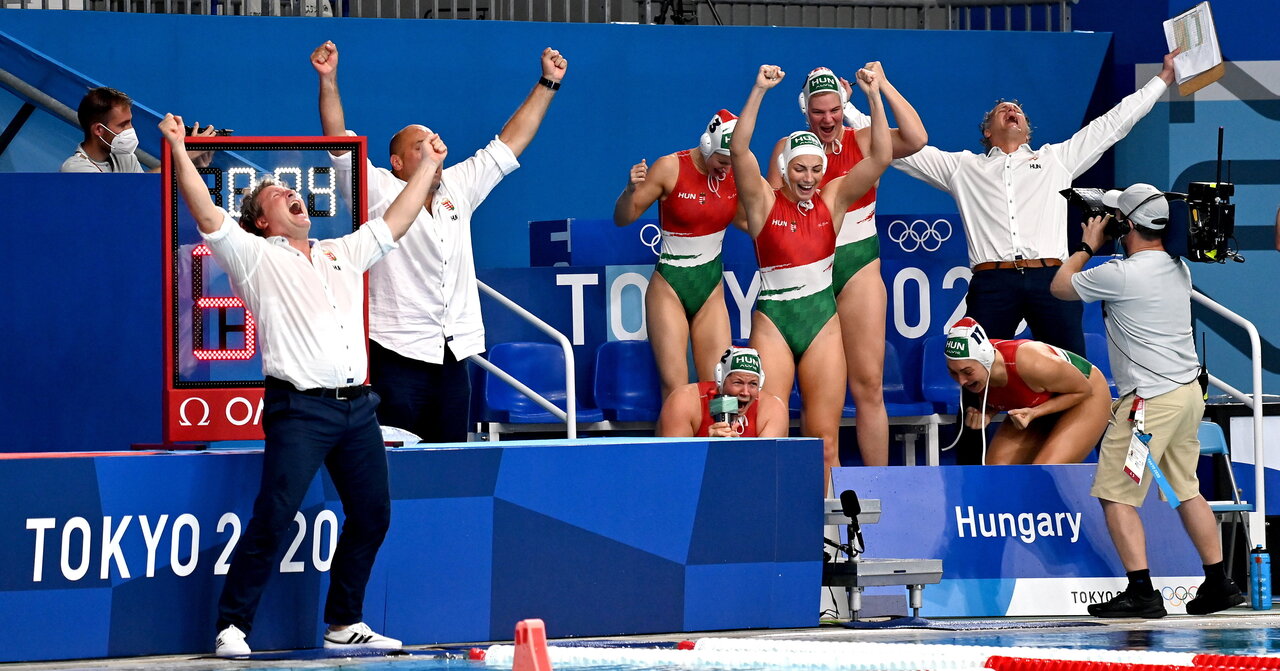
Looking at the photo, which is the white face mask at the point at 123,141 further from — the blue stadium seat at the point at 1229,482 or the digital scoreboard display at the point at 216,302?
the blue stadium seat at the point at 1229,482

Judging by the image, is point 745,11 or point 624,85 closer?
point 624,85

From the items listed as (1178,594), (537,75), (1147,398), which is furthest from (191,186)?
(537,75)

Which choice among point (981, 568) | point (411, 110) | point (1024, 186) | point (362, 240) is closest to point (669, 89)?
point (411, 110)

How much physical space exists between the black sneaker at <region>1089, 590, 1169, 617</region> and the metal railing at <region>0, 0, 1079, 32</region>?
19.4 feet

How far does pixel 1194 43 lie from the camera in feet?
29.2

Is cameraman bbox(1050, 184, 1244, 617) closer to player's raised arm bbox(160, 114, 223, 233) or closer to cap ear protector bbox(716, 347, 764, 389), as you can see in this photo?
cap ear protector bbox(716, 347, 764, 389)

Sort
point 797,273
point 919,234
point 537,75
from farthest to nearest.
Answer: point 537,75
point 919,234
point 797,273

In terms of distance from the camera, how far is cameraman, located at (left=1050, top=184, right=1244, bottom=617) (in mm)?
7512

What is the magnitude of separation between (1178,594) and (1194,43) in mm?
2942

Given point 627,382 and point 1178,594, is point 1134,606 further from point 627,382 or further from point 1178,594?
point 627,382

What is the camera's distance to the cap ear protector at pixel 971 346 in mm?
7988

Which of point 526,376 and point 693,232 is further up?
point 693,232

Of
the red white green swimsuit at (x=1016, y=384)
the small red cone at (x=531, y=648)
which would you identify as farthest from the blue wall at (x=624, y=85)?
→ the small red cone at (x=531, y=648)

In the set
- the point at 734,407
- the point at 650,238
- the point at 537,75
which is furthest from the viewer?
the point at 537,75
